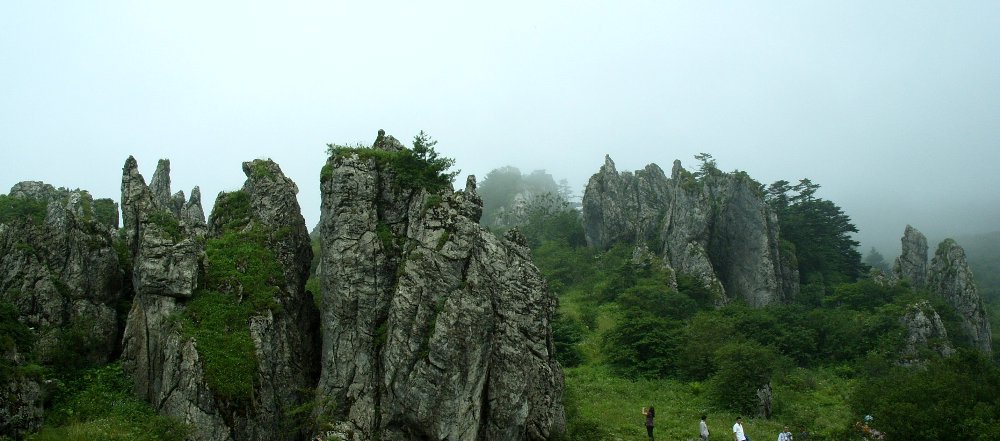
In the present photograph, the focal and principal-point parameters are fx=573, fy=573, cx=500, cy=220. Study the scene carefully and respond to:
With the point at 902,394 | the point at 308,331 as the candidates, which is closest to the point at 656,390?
the point at 902,394

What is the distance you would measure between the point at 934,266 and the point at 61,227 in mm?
66798

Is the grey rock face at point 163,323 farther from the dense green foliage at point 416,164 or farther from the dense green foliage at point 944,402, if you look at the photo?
the dense green foliage at point 944,402

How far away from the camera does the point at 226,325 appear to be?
73.9 ft

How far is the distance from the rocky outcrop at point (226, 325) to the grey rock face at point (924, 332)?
38452mm

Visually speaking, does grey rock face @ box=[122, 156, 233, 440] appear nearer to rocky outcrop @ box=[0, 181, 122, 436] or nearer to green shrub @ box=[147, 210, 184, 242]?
green shrub @ box=[147, 210, 184, 242]

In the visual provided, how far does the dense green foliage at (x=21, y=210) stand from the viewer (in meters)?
25.0

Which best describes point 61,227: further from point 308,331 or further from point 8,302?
point 308,331

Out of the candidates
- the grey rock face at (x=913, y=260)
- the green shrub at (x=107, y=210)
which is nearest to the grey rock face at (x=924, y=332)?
the grey rock face at (x=913, y=260)

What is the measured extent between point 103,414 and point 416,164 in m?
15.4

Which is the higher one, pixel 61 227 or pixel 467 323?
pixel 61 227

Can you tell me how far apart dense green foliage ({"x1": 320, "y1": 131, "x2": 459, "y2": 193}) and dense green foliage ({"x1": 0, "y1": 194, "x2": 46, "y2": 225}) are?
12480mm

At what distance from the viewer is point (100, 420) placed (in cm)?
2016

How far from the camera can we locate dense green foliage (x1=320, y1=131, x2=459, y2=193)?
85.6ft

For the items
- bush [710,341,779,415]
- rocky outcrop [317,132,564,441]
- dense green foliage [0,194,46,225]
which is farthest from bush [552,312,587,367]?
dense green foliage [0,194,46,225]
